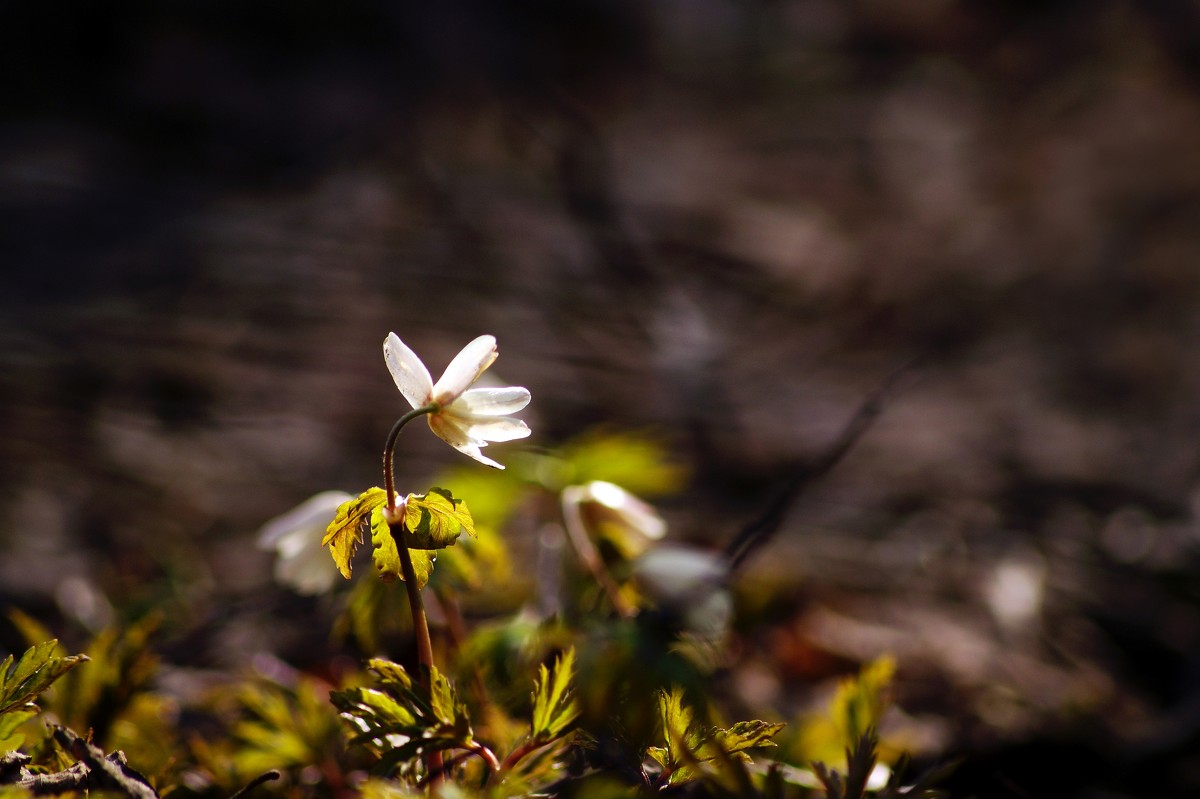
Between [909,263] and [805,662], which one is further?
[909,263]

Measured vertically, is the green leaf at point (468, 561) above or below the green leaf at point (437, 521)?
below

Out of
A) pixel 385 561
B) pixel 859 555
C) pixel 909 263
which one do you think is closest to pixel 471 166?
pixel 909 263

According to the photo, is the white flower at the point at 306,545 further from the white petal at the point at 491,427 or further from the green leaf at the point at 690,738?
the green leaf at the point at 690,738

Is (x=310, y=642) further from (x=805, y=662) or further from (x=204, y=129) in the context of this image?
(x=204, y=129)

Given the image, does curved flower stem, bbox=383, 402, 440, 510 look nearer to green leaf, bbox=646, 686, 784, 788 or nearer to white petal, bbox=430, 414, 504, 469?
white petal, bbox=430, 414, 504, 469

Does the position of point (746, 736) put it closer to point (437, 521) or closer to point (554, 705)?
point (554, 705)

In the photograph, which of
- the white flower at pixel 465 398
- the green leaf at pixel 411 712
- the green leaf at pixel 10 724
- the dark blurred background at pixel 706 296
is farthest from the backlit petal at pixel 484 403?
the dark blurred background at pixel 706 296

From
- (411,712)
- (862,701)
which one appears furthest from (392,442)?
(862,701)
